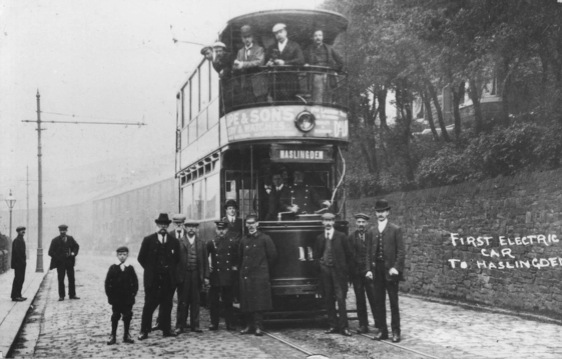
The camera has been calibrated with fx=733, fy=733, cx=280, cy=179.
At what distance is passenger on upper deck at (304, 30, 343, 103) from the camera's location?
461 inches

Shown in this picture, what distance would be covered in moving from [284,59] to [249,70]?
594 millimetres

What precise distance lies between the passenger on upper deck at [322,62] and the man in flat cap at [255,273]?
2.34 m

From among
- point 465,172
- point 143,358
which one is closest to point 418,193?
point 465,172

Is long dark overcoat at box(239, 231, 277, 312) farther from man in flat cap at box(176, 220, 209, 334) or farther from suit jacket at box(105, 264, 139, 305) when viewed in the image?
suit jacket at box(105, 264, 139, 305)

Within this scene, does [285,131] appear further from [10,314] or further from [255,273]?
[10,314]

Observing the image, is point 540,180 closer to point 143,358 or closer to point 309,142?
Answer: point 309,142

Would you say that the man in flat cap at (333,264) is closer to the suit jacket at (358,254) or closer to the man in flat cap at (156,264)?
the suit jacket at (358,254)

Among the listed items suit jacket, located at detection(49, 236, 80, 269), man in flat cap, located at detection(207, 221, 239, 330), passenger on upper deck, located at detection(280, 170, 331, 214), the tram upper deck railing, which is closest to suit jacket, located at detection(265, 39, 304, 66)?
the tram upper deck railing

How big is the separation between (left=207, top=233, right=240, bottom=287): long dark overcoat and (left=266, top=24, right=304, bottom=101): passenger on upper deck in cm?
238

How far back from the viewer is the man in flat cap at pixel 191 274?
11.1 metres

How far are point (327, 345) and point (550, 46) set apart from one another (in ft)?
23.9

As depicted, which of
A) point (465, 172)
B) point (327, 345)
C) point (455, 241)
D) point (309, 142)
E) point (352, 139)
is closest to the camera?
point (327, 345)

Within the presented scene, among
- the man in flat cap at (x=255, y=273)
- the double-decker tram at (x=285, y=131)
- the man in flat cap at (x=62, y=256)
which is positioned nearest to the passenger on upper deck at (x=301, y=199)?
the double-decker tram at (x=285, y=131)

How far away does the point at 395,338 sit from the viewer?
973 cm
